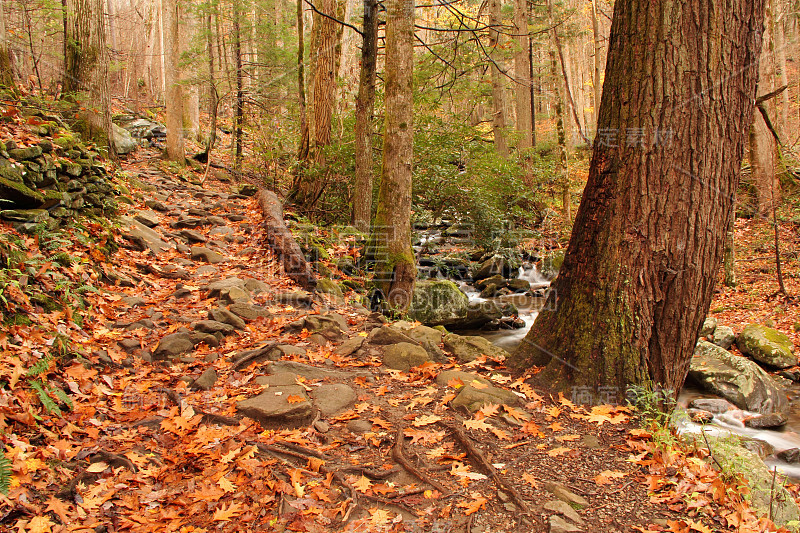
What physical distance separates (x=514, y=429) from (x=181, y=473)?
8.18 ft

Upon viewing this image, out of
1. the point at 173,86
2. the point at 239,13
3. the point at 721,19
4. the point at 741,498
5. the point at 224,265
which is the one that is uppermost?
the point at 239,13

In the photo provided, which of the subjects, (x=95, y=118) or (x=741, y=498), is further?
(x=95, y=118)

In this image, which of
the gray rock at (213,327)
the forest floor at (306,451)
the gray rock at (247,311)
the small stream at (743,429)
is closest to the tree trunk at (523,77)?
the small stream at (743,429)

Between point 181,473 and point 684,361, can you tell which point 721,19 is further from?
point 181,473

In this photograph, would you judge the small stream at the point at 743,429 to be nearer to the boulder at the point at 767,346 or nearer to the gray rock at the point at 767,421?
the gray rock at the point at 767,421

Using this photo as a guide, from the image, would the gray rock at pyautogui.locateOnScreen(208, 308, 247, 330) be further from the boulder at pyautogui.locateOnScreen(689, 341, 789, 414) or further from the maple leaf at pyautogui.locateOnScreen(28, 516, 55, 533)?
the boulder at pyautogui.locateOnScreen(689, 341, 789, 414)

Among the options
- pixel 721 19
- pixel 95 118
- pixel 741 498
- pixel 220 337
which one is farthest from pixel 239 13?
pixel 741 498

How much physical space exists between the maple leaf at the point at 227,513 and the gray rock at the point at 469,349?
123 inches

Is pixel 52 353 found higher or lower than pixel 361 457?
higher

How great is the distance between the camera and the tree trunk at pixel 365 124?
963 centimetres

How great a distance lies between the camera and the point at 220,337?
5.44 metres

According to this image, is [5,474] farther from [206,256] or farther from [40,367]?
[206,256]

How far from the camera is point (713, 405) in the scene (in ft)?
22.3

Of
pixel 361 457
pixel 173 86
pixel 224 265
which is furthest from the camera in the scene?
pixel 173 86
